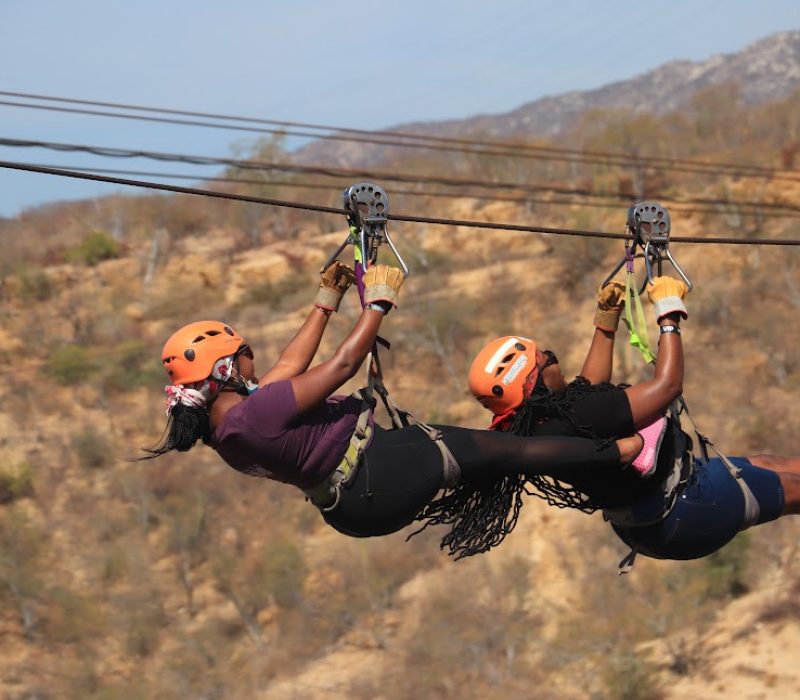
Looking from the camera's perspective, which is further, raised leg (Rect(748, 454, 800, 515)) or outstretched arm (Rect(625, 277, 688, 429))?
raised leg (Rect(748, 454, 800, 515))

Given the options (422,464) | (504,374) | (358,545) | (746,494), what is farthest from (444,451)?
(358,545)

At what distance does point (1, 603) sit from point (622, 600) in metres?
13.0

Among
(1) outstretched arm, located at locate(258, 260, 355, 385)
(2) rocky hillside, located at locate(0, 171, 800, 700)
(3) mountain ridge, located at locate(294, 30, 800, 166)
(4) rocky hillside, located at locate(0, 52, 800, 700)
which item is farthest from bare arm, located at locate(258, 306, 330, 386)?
(3) mountain ridge, located at locate(294, 30, 800, 166)

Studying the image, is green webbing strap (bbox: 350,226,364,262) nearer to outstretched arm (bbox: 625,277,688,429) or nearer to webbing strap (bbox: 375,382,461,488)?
webbing strap (bbox: 375,382,461,488)

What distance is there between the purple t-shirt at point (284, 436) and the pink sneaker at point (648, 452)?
1360mm

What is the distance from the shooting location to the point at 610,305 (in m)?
6.08

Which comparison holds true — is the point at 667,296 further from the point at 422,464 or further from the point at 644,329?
the point at 422,464

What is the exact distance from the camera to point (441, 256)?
3806 cm

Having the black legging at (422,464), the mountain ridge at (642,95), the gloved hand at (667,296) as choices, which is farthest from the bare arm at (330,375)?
the mountain ridge at (642,95)

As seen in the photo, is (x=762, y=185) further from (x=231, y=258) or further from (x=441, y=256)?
(x=231, y=258)

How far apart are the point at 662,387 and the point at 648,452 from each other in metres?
0.35

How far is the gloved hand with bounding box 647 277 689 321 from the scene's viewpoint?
5453 millimetres

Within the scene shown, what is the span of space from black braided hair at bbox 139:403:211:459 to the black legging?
695 mm

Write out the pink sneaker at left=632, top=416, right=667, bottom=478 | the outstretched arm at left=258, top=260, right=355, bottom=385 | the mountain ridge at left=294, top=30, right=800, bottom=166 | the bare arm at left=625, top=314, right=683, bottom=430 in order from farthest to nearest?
the mountain ridge at left=294, top=30, right=800, bottom=166 → the outstretched arm at left=258, top=260, right=355, bottom=385 → the pink sneaker at left=632, top=416, right=667, bottom=478 → the bare arm at left=625, top=314, right=683, bottom=430
